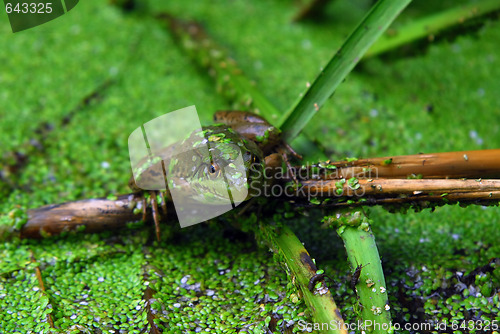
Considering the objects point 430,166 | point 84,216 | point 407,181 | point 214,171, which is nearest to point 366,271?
point 407,181

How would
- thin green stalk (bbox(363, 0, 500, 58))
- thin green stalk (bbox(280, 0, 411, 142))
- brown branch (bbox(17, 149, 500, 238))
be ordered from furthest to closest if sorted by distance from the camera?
thin green stalk (bbox(363, 0, 500, 58)) → thin green stalk (bbox(280, 0, 411, 142)) → brown branch (bbox(17, 149, 500, 238))

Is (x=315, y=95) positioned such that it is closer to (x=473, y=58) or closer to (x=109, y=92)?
(x=109, y=92)

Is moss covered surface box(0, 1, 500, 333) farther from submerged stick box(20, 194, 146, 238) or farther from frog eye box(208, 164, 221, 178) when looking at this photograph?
frog eye box(208, 164, 221, 178)

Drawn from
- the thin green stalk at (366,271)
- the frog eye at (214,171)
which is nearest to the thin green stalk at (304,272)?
the thin green stalk at (366,271)

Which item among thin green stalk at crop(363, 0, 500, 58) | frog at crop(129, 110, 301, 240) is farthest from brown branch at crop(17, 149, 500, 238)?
thin green stalk at crop(363, 0, 500, 58)

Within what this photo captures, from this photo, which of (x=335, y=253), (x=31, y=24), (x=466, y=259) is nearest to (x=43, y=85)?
(x=31, y=24)

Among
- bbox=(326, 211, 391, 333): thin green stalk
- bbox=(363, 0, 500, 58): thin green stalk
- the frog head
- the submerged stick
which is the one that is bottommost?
the submerged stick
